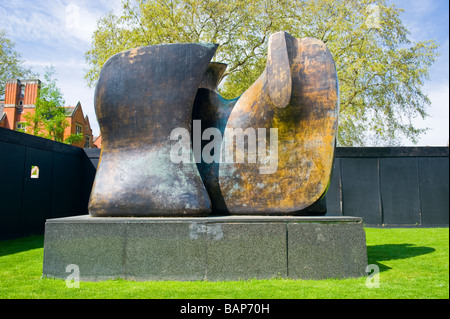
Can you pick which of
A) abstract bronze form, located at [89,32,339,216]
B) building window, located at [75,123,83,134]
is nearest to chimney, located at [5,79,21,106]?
building window, located at [75,123,83,134]

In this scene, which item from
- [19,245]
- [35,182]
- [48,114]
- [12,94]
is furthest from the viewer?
[12,94]

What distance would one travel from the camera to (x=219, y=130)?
5.74 meters

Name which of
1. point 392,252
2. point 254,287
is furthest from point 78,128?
point 254,287

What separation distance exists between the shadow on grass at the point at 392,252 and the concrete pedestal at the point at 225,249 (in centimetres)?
147

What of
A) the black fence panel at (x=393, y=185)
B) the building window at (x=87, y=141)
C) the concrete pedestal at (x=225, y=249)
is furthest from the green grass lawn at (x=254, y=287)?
the building window at (x=87, y=141)

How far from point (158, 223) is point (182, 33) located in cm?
1416

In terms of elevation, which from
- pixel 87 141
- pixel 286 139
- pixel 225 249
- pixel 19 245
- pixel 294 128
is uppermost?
pixel 87 141

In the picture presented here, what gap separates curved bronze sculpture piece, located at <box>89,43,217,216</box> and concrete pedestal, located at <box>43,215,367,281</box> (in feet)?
1.57

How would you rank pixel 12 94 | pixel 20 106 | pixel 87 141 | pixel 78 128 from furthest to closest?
pixel 87 141 < pixel 78 128 < pixel 20 106 < pixel 12 94

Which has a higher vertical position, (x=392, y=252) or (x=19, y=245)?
(x=392, y=252)

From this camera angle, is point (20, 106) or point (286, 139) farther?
point (20, 106)

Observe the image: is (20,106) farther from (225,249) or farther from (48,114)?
(225,249)

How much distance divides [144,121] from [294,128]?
2.22m

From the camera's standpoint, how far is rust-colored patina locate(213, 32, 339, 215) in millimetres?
5188
